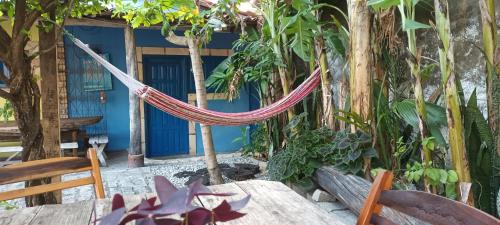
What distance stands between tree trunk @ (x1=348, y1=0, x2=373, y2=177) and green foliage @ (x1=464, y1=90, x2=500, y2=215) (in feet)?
1.93

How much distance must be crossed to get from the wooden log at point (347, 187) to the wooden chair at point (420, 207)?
90 centimetres

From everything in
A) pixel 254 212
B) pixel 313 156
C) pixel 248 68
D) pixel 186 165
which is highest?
pixel 248 68

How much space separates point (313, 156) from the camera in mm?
2590

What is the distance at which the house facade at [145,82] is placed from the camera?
15.8ft

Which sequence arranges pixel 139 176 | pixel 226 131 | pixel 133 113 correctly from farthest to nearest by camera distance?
pixel 226 131
pixel 133 113
pixel 139 176

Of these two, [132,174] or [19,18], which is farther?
[132,174]

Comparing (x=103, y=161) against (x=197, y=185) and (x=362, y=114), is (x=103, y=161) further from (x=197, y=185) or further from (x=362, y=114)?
(x=197, y=185)

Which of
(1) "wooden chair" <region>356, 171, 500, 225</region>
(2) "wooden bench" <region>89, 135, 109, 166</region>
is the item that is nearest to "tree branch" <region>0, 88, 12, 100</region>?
(1) "wooden chair" <region>356, 171, 500, 225</region>

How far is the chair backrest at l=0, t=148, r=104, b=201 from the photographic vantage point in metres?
1.10

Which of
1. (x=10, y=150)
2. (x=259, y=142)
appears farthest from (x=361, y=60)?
(x=10, y=150)

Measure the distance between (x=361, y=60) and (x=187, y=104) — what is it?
3.85ft

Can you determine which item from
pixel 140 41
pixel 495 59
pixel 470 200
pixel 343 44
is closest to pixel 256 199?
pixel 470 200

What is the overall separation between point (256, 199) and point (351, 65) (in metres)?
1.43

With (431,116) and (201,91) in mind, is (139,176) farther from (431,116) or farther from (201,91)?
(431,116)
